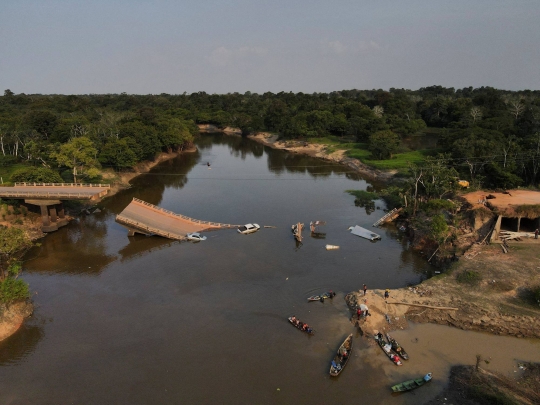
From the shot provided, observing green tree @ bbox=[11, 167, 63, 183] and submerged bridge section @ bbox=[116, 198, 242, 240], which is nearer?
submerged bridge section @ bbox=[116, 198, 242, 240]

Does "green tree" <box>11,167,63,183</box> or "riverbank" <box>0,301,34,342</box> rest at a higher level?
"green tree" <box>11,167,63,183</box>

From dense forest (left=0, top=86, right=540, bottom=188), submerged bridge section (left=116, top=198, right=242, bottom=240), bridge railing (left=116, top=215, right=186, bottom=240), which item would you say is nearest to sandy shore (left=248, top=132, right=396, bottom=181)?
dense forest (left=0, top=86, right=540, bottom=188)

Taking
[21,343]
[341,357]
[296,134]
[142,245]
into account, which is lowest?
[21,343]

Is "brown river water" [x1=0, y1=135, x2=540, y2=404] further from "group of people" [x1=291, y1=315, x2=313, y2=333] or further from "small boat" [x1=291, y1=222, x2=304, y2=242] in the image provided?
"small boat" [x1=291, y1=222, x2=304, y2=242]

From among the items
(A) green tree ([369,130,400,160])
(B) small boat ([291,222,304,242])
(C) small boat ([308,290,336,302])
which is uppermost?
(A) green tree ([369,130,400,160])

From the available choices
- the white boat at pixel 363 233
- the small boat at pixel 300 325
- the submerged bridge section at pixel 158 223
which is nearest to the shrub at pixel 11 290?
the submerged bridge section at pixel 158 223

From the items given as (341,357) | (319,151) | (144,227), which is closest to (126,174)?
(144,227)

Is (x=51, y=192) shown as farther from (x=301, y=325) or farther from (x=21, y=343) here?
(x=301, y=325)

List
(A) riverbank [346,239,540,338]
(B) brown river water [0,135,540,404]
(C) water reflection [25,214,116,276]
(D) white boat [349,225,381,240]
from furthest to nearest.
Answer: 1. (D) white boat [349,225,381,240]
2. (C) water reflection [25,214,116,276]
3. (A) riverbank [346,239,540,338]
4. (B) brown river water [0,135,540,404]
